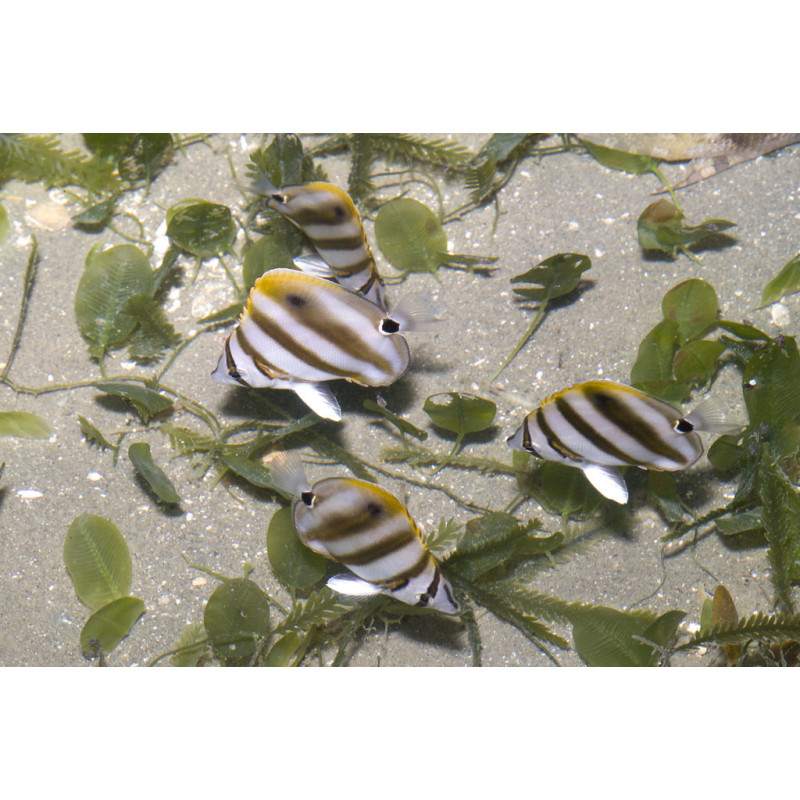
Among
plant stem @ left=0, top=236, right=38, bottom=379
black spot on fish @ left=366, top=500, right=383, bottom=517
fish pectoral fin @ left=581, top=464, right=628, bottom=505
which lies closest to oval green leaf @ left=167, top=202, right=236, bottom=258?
plant stem @ left=0, top=236, right=38, bottom=379

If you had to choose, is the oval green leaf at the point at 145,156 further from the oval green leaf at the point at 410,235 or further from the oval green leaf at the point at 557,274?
the oval green leaf at the point at 557,274

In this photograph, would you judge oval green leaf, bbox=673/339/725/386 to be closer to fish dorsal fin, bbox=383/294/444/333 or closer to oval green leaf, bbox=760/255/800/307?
oval green leaf, bbox=760/255/800/307

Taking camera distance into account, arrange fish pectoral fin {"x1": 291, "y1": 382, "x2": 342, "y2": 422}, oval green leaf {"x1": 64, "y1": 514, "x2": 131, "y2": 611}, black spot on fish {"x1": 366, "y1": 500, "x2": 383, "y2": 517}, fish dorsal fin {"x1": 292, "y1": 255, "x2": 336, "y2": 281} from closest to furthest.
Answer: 1. black spot on fish {"x1": 366, "y1": 500, "x2": 383, "y2": 517}
2. fish pectoral fin {"x1": 291, "y1": 382, "x2": 342, "y2": 422}
3. oval green leaf {"x1": 64, "y1": 514, "x2": 131, "y2": 611}
4. fish dorsal fin {"x1": 292, "y1": 255, "x2": 336, "y2": 281}

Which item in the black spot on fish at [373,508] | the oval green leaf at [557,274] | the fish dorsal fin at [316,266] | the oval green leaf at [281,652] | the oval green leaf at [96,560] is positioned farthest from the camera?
the oval green leaf at [557,274]

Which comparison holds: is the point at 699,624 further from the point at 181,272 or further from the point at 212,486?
the point at 181,272

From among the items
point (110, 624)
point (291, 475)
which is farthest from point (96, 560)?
point (291, 475)

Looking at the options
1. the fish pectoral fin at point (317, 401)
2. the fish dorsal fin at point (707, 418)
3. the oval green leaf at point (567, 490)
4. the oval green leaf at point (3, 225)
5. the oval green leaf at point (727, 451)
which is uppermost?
the fish dorsal fin at point (707, 418)

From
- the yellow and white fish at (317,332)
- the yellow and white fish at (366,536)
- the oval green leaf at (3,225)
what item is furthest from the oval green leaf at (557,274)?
the oval green leaf at (3,225)

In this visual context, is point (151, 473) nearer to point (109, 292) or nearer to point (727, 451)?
point (109, 292)
